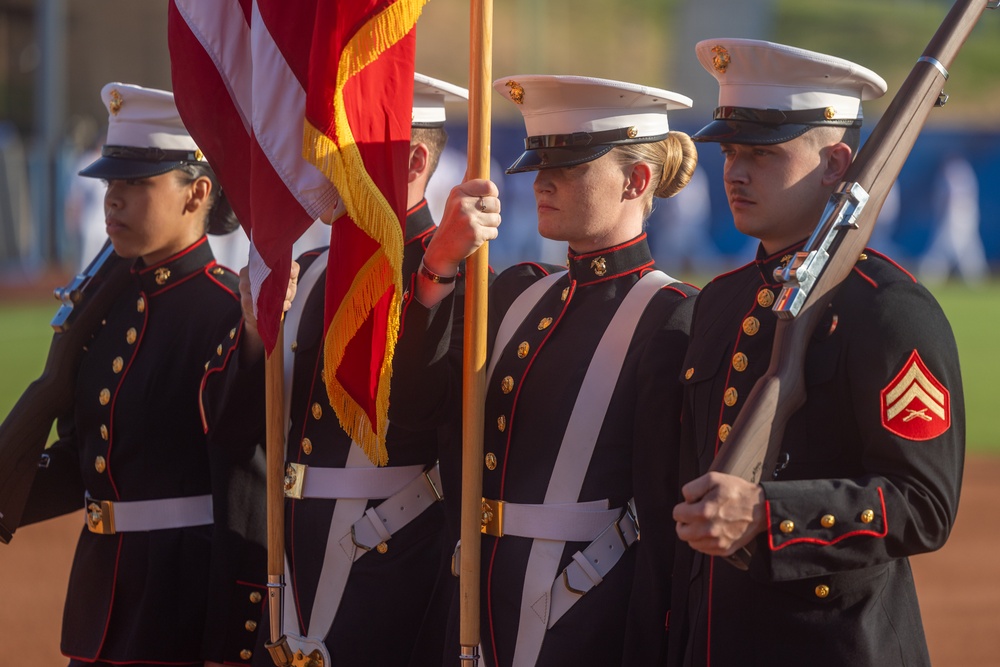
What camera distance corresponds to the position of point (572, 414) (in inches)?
150

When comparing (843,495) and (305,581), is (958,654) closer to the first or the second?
(305,581)

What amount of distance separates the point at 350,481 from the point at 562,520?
83 centimetres

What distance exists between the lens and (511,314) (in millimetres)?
4191

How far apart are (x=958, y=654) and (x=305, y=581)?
4172 mm

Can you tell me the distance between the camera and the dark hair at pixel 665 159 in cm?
394

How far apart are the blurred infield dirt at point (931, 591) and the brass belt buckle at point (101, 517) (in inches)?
99.4

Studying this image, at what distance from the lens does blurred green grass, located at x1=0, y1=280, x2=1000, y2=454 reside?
43.5 ft

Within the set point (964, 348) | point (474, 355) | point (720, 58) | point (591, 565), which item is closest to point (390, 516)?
point (474, 355)

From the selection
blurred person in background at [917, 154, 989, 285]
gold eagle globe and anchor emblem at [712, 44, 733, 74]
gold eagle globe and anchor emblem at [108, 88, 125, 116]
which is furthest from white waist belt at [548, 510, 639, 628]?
blurred person in background at [917, 154, 989, 285]

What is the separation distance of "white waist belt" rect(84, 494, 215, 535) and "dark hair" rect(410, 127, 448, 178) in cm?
135

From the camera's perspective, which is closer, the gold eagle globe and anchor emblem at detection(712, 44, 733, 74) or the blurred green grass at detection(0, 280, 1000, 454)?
the gold eagle globe and anchor emblem at detection(712, 44, 733, 74)

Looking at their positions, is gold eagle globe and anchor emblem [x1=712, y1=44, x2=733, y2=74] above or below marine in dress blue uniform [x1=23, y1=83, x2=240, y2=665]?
above

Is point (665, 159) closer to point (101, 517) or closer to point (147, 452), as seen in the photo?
point (147, 452)

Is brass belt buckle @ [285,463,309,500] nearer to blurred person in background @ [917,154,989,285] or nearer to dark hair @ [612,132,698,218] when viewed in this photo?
dark hair @ [612,132,698,218]
